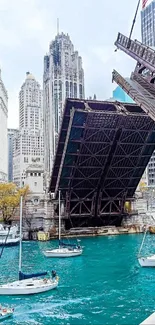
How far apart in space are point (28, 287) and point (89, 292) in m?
4.11

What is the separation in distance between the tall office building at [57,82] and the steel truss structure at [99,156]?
96652 millimetres

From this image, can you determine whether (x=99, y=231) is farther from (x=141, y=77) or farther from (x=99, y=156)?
(x=141, y=77)

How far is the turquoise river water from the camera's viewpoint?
2009 cm

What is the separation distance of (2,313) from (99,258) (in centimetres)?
2047

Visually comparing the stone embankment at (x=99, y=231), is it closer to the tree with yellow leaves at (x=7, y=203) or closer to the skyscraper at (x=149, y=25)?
the tree with yellow leaves at (x=7, y=203)

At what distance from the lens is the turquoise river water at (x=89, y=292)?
791 inches

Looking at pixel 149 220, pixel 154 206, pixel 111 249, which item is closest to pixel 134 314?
pixel 111 249

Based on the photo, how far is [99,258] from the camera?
129ft

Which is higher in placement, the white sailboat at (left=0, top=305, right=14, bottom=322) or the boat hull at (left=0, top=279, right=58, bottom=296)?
the boat hull at (left=0, top=279, right=58, bottom=296)

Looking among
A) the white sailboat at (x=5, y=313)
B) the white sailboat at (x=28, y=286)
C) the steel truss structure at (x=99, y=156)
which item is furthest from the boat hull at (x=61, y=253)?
the white sailboat at (x=5, y=313)

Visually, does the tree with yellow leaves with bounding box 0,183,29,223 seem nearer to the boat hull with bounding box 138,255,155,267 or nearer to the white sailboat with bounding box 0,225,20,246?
the white sailboat with bounding box 0,225,20,246

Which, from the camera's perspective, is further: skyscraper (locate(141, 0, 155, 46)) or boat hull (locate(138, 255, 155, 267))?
skyscraper (locate(141, 0, 155, 46))

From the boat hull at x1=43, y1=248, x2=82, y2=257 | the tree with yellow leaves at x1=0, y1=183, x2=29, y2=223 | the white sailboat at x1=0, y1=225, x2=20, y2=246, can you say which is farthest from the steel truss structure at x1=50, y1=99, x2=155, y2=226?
the boat hull at x1=43, y1=248, x2=82, y2=257

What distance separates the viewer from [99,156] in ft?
160
